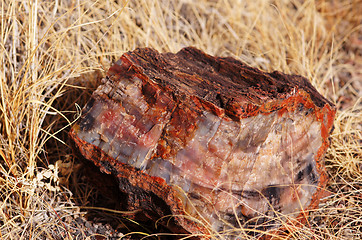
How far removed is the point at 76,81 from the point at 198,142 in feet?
3.48

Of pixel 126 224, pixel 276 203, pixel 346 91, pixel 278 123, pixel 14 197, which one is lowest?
pixel 346 91

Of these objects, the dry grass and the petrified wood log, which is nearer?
the petrified wood log

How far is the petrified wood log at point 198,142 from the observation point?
164 cm

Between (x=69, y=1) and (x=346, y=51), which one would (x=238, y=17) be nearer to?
(x=346, y=51)

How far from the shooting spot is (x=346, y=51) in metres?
3.57

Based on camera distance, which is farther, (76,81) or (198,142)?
(76,81)

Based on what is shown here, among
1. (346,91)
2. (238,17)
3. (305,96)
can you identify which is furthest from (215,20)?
(305,96)

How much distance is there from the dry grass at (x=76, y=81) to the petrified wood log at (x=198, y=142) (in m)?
0.19

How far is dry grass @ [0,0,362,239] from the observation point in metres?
1.94

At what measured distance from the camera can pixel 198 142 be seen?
164 centimetres

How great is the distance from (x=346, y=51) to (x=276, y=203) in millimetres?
2368

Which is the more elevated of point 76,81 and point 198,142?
point 76,81

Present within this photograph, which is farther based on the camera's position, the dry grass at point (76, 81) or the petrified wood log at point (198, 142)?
the dry grass at point (76, 81)

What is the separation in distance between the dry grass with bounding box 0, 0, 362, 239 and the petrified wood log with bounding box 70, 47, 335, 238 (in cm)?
19
